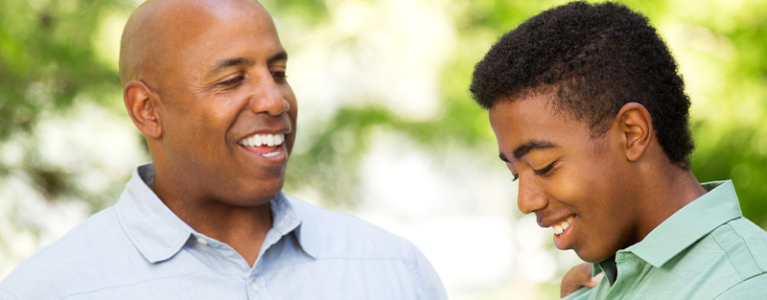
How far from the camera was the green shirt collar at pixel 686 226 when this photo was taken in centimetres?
121

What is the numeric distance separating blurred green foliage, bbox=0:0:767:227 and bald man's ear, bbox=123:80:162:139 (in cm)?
142

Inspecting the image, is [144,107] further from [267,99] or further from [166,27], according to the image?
[267,99]

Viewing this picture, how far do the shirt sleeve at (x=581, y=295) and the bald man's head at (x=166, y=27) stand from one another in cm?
106

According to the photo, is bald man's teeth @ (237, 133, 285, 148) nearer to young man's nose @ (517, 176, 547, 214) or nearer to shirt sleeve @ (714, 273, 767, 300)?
young man's nose @ (517, 176, 547, 214)

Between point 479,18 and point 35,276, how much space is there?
2535 mm

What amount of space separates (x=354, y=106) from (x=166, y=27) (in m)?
1.68

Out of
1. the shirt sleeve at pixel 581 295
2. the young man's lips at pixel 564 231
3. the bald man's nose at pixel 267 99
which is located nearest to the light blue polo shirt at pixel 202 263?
the bald man's nose at pixel 267 99

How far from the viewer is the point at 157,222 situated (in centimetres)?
173

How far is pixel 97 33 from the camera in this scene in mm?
Answer: 3148

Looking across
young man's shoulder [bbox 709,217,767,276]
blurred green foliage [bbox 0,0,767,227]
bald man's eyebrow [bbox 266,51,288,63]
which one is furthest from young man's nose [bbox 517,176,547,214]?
blurred green foliage [bbox 0,0,767,227]

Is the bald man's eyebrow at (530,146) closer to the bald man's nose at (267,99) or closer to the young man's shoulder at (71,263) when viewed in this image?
the bald man's nose at (267,99)

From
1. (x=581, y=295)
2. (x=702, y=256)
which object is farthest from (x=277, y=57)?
(x=702, y=256)

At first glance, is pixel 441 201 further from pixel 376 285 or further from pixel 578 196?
pixel 578 196

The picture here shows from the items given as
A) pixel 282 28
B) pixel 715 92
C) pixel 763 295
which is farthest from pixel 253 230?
pixel 715 92
